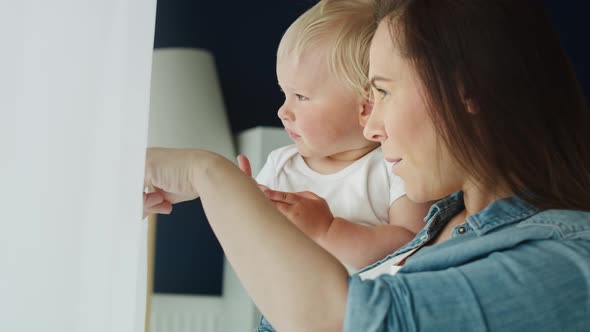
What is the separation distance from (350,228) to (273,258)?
421mm

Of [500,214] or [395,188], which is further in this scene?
[395,188]

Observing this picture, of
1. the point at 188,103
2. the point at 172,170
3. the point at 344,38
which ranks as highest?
the point at 188,103

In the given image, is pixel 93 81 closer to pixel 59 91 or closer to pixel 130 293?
pixel 59 91

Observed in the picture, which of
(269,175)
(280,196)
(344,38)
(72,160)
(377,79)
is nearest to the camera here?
(72,160)

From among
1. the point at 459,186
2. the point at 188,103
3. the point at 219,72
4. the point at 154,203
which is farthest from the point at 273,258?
the point at 219,72

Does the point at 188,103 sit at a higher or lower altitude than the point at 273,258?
higher

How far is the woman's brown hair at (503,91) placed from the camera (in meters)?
0.67

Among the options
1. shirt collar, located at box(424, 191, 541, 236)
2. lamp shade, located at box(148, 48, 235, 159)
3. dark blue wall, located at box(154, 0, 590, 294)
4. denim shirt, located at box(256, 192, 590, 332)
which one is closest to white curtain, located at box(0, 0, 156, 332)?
denim shirt, located at box(256, 192, 590, 332)

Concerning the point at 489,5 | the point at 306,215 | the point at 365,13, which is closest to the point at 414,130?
the point at 489,5

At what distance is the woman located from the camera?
0.55 metres

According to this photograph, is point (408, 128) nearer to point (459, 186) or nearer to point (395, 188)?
point (459, 186)

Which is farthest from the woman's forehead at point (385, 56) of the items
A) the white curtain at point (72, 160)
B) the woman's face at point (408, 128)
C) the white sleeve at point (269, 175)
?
the white sleeve at point (269, 175)

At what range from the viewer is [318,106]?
105 centimetres

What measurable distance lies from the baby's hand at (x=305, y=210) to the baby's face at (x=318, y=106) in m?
0.13
